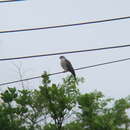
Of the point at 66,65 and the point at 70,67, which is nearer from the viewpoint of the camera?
the point at 70,67

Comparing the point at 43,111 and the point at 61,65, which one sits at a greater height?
the point at 61,65

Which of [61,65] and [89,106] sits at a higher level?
[61,65]

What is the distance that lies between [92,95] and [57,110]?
96 cm

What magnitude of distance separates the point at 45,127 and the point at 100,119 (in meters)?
1.52

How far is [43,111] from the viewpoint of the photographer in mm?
13172

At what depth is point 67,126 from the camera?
12.5 metres

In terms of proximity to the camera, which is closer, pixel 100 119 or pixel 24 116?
pixel 100 119

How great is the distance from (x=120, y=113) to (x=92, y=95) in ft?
3.05

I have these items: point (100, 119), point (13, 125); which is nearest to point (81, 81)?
point (100, 119)

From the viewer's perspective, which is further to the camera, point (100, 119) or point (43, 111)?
point (43, 111)

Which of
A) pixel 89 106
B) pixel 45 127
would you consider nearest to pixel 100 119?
pixel 89 106

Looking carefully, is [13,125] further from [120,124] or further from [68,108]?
[120,124]

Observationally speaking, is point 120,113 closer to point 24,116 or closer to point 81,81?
point 81,81

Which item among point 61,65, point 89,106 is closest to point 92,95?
point 89,106
